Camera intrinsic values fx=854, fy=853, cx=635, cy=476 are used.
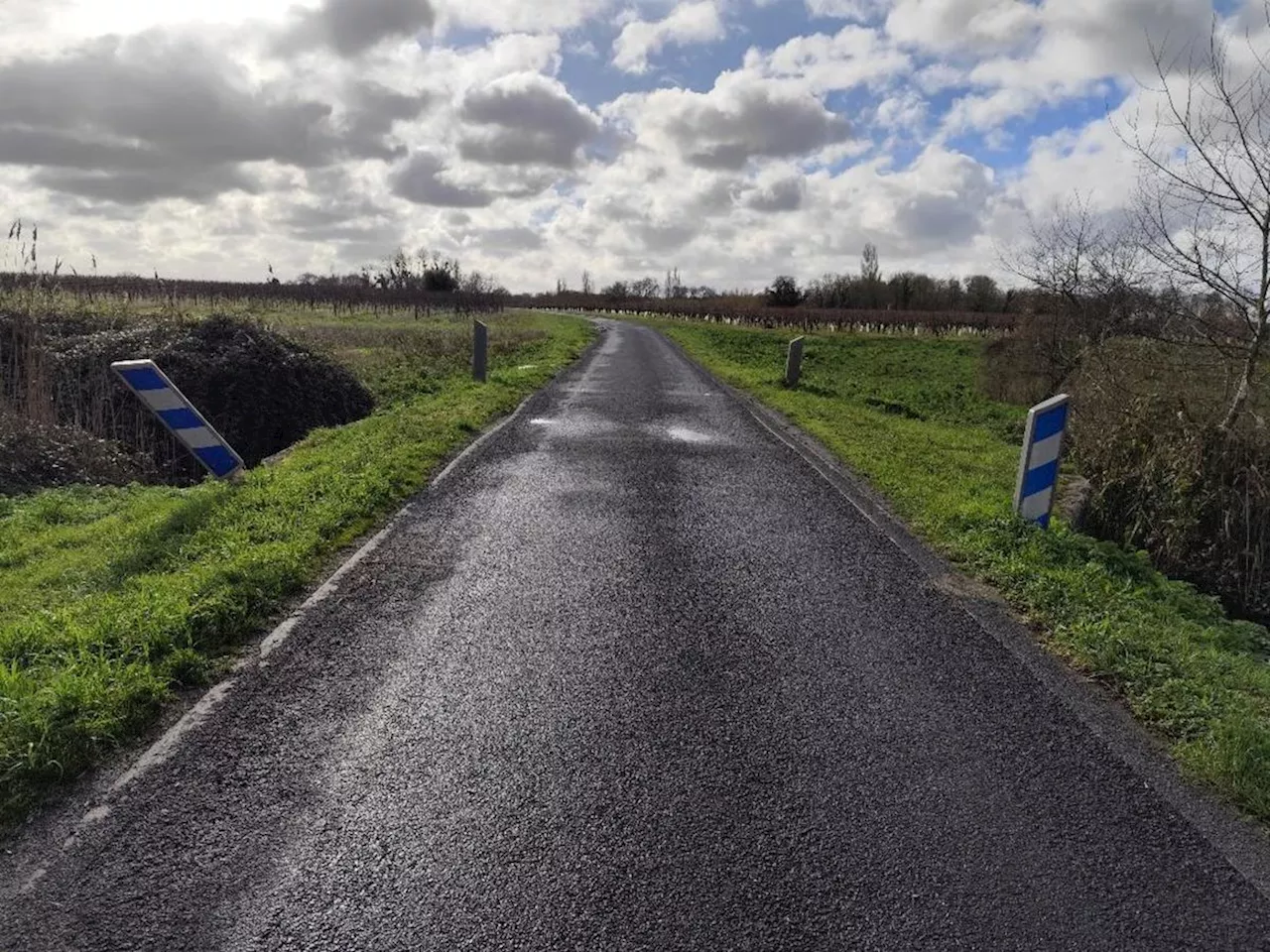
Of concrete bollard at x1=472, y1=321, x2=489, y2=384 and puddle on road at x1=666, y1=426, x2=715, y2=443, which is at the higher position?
concrete bollard at x1=472, y1=321, x2=489, y2=384

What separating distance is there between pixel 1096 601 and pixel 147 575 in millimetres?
5997

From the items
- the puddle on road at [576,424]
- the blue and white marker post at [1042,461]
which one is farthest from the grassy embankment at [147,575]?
the blue and white marker post at [1042,461]

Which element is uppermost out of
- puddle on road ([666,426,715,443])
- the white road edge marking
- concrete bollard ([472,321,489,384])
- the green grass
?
concrete bollard ([472,321,489,384])

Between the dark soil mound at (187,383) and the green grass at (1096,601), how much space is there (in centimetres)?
813

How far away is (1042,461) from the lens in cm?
714

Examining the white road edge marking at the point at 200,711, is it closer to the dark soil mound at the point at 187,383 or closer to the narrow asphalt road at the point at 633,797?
the narrow asphalt road at the point at 633,797

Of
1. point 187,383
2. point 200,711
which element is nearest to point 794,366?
point 187,383

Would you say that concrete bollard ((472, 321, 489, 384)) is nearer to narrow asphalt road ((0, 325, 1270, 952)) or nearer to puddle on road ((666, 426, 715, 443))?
puddle on road ((666, 426, 715, 443))

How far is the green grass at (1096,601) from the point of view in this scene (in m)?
3.80

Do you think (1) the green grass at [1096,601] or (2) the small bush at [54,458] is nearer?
(1) the green grass at [1096,601]

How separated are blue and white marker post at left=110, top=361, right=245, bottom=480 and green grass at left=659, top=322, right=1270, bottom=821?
20.6ft

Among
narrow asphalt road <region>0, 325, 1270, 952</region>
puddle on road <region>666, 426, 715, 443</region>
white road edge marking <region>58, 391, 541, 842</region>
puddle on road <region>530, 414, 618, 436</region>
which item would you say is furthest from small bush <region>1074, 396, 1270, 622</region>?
white road edge marking <region>58, 391, 541, 842</region>

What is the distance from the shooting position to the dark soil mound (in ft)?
35.9

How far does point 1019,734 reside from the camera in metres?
3.79
